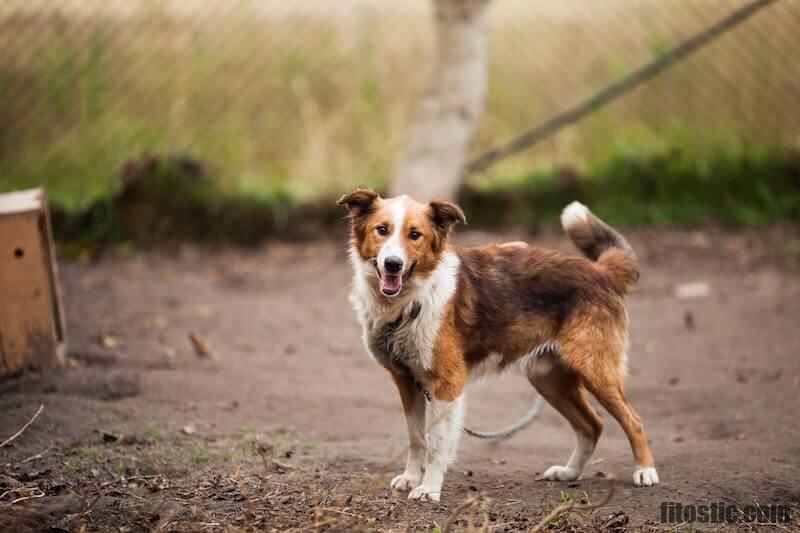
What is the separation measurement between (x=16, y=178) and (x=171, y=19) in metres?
2.59

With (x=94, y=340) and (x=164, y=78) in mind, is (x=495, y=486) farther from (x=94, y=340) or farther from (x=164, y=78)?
A: (x=164, y=78)

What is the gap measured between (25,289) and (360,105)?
5791 mm

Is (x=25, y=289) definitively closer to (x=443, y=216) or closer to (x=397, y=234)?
(x=397, y=234)

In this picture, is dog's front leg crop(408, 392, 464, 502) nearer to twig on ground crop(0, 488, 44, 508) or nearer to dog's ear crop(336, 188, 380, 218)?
dog's ear crop(336, 188, 380, 218)

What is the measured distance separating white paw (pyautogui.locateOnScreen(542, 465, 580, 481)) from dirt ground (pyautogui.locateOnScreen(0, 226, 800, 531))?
0.09 meters

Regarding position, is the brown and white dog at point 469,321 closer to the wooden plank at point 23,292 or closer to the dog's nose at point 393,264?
the dog's nose at point 393,264

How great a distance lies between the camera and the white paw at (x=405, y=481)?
4.85 meters

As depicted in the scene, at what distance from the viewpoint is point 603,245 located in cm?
541

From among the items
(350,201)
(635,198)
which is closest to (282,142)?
(635,198)

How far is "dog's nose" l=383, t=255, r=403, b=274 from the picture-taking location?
4.48 metres

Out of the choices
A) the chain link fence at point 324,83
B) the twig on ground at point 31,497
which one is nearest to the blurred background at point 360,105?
the chain link fence at point 324,83

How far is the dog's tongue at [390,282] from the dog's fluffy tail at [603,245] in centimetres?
127

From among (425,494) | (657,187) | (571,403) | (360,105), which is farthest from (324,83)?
(425,494)

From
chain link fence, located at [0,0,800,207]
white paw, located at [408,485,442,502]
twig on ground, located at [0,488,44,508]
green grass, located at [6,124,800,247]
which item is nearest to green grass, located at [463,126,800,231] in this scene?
green grass, located at [6,124,800,247]
